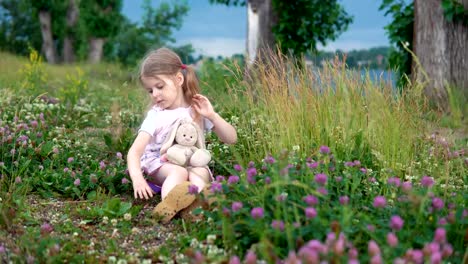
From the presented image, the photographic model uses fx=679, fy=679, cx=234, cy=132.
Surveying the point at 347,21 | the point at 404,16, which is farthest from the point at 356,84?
the point at 347,21

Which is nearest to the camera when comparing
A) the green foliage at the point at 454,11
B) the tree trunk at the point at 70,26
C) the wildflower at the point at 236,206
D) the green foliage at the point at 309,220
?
the green foliage at the point at 309,220

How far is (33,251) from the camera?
3199 mm

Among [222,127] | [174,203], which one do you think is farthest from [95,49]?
[174,203]

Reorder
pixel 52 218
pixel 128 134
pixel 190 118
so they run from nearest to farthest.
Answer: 1. pixel 52 218
2. pixel 190 118
3. pixel 128 134

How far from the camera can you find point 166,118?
4562 millimetres

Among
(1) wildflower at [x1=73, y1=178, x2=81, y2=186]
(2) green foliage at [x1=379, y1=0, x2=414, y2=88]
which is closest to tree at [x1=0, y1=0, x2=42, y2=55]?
(2) green foliage at [x1=379, y1=0, x2=414, y2=88]

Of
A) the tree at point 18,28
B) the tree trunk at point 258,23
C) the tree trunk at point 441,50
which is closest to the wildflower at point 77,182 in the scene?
the tree trunk at point 441,50

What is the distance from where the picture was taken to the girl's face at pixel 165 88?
14.8ft

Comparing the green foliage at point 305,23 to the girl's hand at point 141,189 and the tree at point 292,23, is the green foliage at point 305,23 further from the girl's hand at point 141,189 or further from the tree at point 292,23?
the girl's hand at point 141,189

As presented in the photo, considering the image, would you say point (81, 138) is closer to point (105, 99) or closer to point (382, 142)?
point (382, 142)

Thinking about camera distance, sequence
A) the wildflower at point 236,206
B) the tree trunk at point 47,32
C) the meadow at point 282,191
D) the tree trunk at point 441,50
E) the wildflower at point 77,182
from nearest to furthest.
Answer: the meadow at point 282,191
the wildflower at point 236,206
the wildflower at point 77,182
the tree trunk at point 441,50
the tree trunk at point 47,32

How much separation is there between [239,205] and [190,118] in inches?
60.5

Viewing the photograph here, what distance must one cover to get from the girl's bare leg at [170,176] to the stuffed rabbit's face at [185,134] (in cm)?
17

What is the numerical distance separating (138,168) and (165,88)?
573 millimetres
